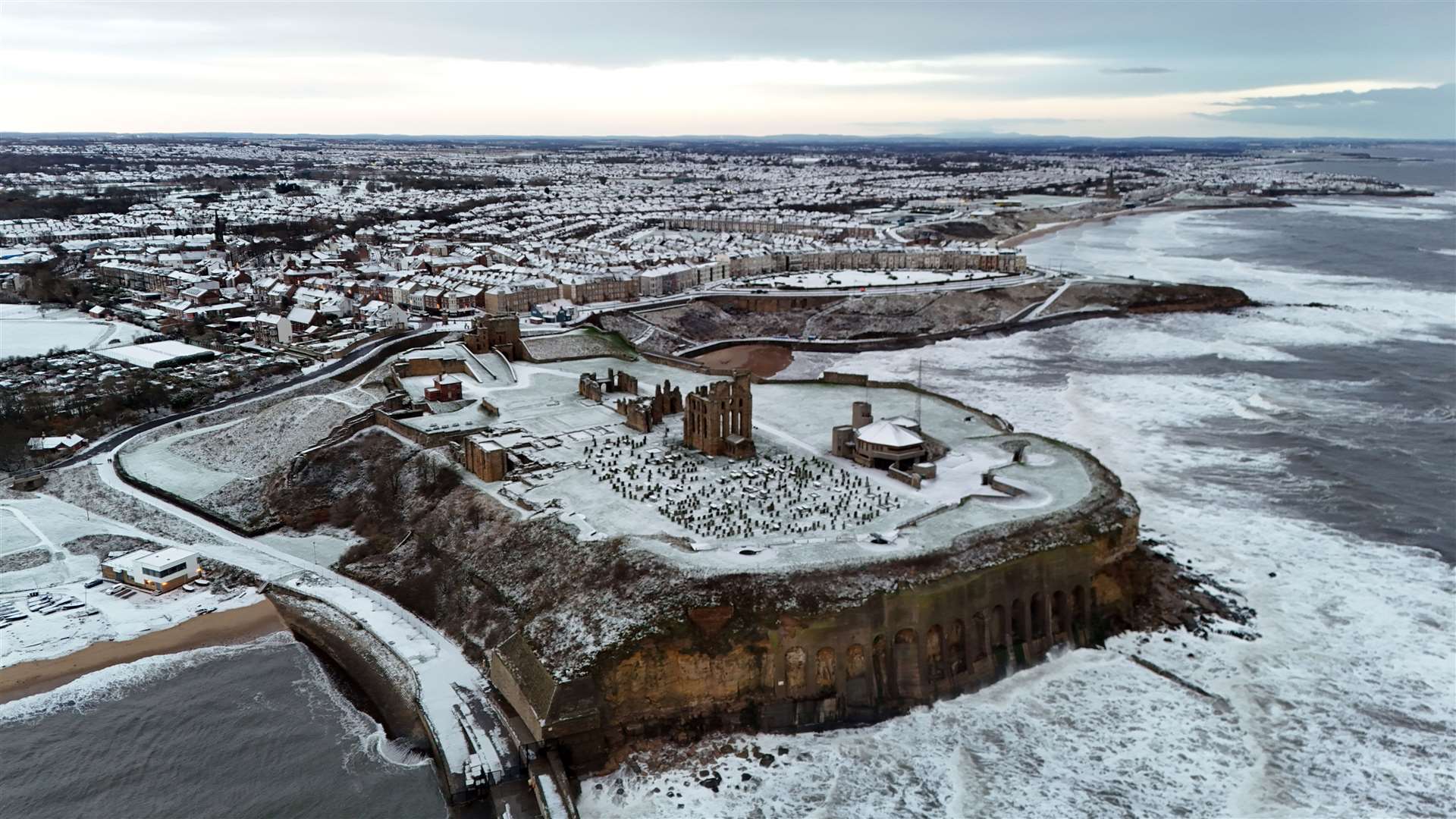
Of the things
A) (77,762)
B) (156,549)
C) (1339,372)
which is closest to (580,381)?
(156,549)

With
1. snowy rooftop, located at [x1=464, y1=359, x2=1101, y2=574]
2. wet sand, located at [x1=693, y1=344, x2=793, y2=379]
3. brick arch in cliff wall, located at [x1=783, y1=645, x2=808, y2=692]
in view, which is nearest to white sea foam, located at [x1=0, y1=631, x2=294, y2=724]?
snowy rooftop, located at [x1=464, y1=359, x2=1101, y2=574]

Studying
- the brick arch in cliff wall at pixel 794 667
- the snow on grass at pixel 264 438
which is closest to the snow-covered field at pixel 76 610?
the snow on grass at pixel 264 438

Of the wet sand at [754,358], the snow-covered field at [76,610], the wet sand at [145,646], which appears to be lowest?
the wet sand at [145,646]

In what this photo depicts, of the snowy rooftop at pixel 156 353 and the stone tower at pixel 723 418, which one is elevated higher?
the stone tower at pixel 723 418

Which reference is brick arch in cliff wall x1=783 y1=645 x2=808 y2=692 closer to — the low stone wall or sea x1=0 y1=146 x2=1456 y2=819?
sea x1=0 y1=146 x2=1456 y2=819

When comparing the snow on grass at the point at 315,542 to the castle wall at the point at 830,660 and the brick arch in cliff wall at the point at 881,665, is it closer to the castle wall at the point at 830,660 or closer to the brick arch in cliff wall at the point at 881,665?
the castle wall at the point at 830,660

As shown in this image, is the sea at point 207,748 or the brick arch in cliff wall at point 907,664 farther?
the brick arch in cliff wall at point 907,664
